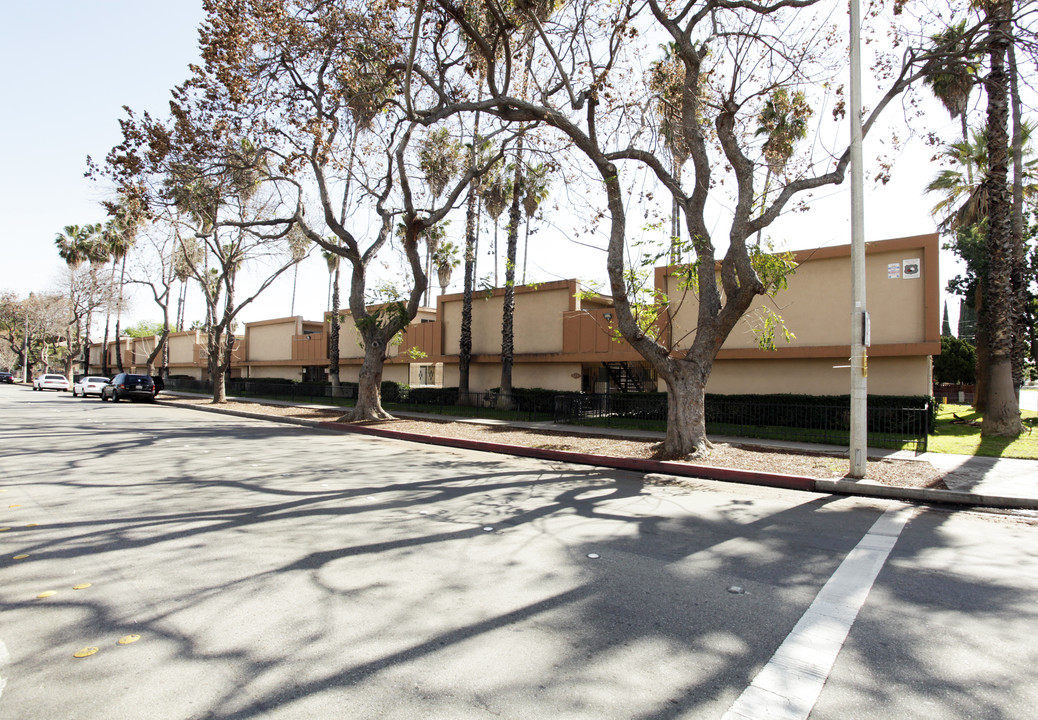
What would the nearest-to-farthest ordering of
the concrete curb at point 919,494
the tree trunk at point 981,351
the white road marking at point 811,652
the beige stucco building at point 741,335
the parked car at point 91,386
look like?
the white road marking at point 811,652
the concrete curb at point 919,494
the beige stucco building at point 741,335
the tree trunk at point 981,351
the parked car at point 91,386

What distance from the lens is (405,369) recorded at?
34.8 metres

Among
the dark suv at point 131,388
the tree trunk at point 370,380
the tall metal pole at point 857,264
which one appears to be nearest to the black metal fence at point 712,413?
the tree trunk at point 370,380

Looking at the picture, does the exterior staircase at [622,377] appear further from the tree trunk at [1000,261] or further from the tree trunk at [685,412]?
the tree trunk at [685,412]

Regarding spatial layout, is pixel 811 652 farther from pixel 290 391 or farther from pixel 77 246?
pixel 77 246

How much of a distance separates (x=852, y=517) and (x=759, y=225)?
6.22 metres

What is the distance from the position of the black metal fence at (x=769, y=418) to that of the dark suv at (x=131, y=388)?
24673 millimetres

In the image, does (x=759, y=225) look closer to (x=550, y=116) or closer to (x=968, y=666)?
(x=550, y=116)

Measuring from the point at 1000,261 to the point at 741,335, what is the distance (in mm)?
6832

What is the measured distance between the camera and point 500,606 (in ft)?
14.1

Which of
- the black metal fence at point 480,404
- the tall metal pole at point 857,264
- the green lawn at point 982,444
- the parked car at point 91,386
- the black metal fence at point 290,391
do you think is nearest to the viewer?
the tall metal pole at point 857,264

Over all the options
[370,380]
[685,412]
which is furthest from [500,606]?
[370,380]

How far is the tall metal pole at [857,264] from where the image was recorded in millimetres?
9445

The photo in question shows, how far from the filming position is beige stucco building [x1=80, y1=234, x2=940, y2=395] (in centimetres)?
1722

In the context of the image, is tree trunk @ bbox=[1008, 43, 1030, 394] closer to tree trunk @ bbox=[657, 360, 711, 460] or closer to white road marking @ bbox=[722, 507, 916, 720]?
tree trunk @ bbox=[657, 360, 711, 460]
